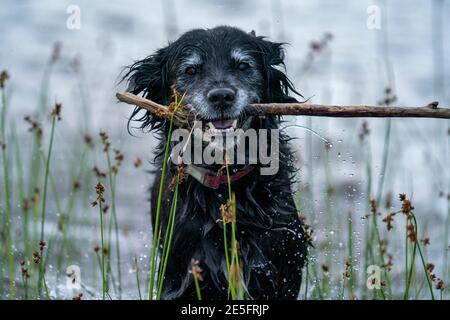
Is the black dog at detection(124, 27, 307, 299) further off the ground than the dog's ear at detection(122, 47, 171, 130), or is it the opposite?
the dog's ear at detection(122, 47, 171, 130)

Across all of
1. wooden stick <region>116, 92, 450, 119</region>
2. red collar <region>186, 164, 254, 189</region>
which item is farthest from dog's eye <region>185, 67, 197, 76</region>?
wooden stick <region>116, 92, 450, 119</region>

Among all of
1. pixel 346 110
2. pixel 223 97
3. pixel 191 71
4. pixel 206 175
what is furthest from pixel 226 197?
pixel 346 110

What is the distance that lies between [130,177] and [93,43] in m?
2.38

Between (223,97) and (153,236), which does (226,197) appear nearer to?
(153,236)

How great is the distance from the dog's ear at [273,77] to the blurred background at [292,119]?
431 millimetres

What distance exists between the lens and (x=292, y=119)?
595cm

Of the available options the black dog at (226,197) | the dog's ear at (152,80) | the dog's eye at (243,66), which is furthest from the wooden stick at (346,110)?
the dog's ear at (152,80)

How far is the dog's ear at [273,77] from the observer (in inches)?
211

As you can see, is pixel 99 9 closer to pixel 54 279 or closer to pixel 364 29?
pixel 364 29

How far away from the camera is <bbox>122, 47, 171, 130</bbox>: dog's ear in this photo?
540 centimetres

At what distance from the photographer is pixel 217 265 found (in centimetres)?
488

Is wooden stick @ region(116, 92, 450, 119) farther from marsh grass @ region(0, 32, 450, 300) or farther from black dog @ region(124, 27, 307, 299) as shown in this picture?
marsh grass @ region(0, 32, 450, 300)
